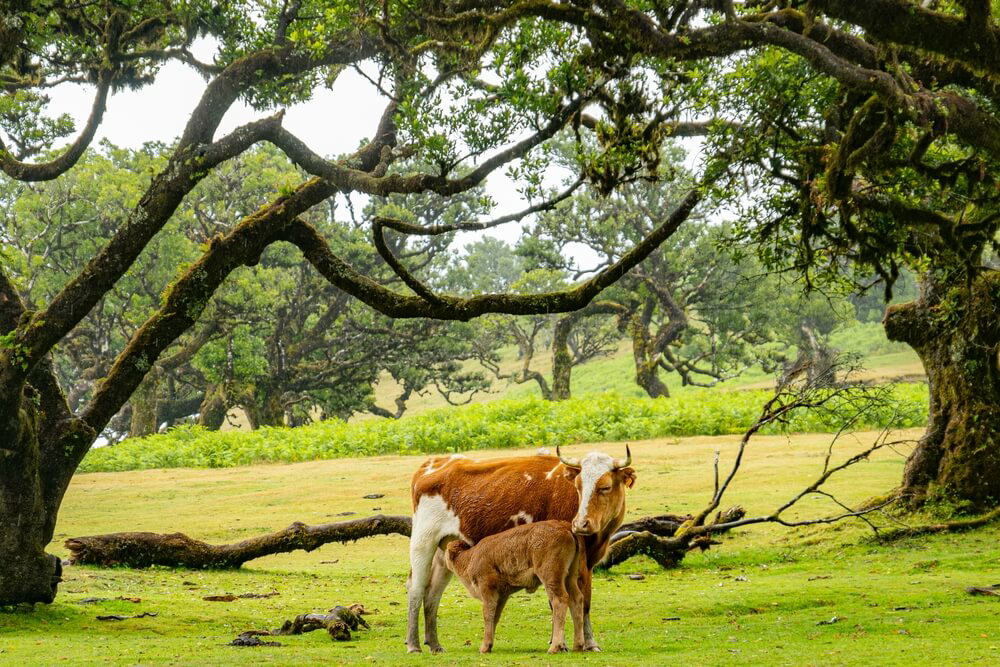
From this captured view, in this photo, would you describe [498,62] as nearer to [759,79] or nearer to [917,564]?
[759,79]

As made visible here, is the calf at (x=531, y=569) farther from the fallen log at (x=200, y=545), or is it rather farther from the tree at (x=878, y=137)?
the fallen log at (x=200, y=545)

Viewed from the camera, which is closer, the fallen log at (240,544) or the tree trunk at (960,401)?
the fallen log at (240,544)

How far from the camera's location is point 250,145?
13.2 m

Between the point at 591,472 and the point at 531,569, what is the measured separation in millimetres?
1019

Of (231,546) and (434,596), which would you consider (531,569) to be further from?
(231,546)

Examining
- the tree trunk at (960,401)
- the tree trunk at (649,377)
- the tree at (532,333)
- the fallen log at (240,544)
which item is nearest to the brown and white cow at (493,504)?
the fallen log at (240,544)

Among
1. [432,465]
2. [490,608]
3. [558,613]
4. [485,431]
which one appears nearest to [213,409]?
[485,431]

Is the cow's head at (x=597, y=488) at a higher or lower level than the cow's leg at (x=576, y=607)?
higher

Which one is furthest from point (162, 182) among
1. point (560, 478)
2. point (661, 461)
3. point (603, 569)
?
point (661, 461)

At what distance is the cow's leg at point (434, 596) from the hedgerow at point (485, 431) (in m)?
18.3

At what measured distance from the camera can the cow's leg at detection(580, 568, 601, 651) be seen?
8.78 metres

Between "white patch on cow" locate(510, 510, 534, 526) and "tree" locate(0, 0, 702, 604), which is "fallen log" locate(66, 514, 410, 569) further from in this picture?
"white patch on cow" locate(510, 510, 534, 526)

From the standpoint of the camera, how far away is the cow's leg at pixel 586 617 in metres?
→ 8.78

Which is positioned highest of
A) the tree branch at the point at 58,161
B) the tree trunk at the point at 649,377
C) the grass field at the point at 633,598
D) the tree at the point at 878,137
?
the tree branch at the point at 58,161
